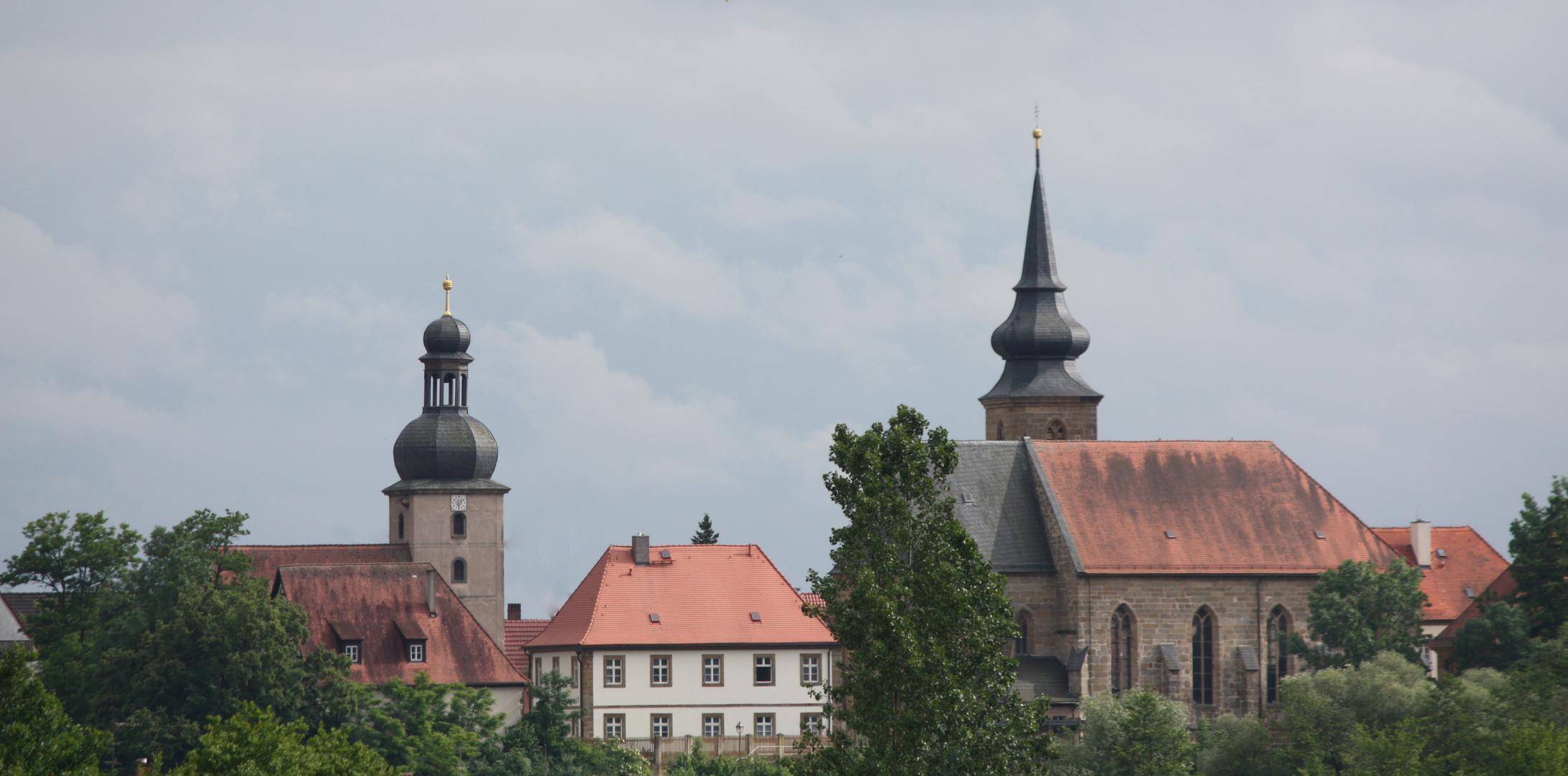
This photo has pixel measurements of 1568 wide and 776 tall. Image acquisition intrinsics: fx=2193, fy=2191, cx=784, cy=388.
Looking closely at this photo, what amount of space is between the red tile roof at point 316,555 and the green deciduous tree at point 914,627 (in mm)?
43792

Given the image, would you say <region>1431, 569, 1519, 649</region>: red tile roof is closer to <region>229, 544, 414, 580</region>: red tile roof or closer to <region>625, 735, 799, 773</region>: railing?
<region>625, 735, 799, 773</region>: railing

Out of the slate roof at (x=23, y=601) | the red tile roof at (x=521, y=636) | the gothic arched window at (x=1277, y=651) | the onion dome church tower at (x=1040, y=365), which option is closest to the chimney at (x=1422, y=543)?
the gothic arched window at (x=1277, y=651)

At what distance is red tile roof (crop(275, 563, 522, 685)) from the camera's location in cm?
6944

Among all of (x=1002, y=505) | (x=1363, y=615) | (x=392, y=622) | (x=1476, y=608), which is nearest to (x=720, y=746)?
(x=392, y=622)

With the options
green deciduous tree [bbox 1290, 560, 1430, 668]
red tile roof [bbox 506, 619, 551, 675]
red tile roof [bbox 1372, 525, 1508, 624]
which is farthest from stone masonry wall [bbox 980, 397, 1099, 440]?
red tile roof [bbox 506, 619, 551, 675]

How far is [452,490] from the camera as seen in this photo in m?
83.1

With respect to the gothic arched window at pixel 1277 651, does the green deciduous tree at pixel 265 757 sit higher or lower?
lower

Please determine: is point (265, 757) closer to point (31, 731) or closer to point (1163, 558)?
point (31, 731)

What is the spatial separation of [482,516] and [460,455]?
8.11 feet

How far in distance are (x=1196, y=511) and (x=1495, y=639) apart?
48.4ft

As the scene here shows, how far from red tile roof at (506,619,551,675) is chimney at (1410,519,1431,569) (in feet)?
102

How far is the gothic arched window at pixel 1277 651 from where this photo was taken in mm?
72250

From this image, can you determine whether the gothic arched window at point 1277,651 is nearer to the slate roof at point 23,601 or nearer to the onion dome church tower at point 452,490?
the onion dome church tower at point 452,490

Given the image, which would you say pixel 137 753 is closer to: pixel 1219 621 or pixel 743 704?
pixel 743 704
